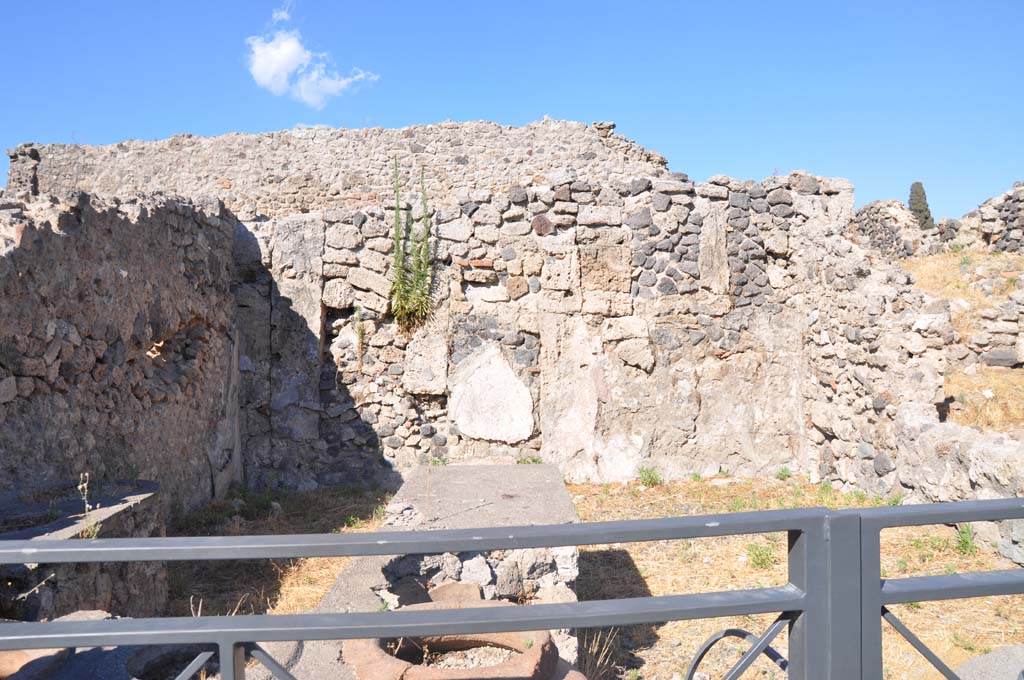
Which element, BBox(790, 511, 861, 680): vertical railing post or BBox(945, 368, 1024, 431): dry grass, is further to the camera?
BBox(945, 368, 1024, 431): dry grass

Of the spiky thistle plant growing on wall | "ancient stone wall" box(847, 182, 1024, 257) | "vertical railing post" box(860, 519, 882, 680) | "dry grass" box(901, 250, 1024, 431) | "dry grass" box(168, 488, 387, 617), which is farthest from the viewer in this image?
"ancient stone wall" box(847, 182, 1024, 257)

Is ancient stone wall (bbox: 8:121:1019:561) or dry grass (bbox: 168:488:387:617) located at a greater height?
ancient stone wall (bbox: 8:121:1019:561)

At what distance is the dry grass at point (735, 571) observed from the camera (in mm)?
3355

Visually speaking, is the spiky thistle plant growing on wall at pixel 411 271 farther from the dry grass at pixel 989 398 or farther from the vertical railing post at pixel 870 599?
the vertical railing post at pixel 870 599

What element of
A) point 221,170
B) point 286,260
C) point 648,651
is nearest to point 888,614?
point 648,651

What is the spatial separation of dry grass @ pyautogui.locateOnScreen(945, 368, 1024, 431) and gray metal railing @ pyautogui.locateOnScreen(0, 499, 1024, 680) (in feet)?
16.7

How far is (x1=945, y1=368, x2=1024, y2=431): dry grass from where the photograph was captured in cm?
593

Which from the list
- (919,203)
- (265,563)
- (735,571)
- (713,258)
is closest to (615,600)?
(735,571)

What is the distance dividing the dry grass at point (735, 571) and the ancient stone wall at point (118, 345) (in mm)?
2967

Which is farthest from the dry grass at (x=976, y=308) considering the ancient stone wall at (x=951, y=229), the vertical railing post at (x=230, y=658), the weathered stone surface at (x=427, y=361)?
the vertical railing post at (x=230, y=658)

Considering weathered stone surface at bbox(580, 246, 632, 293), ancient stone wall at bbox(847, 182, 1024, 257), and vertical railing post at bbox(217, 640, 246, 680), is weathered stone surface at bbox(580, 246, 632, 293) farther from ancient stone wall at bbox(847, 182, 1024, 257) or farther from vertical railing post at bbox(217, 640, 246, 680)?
vertical railing post at bbox(217, 640, 246, 680)

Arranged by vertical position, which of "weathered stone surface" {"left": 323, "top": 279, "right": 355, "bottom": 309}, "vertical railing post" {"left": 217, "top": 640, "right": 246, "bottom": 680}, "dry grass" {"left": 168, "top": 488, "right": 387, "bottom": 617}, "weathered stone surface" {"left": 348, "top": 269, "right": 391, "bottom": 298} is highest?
"weathered stone surface" {"left": 348, "top": 269, "right": 391, "bottom": 298}

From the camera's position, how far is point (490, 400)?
6.42 meters

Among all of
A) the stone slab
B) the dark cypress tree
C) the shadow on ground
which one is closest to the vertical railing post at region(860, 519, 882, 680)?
the stone slab
